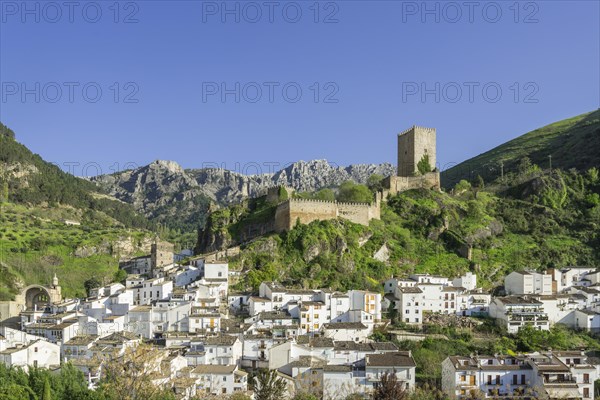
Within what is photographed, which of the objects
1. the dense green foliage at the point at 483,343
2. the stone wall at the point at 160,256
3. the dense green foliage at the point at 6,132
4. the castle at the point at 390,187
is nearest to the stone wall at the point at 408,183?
the castle at the point at 390,187

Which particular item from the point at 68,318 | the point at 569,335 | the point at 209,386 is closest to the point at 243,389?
the point at 209,386

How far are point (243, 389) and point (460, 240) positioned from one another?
33816mm

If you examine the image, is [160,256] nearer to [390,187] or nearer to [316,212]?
[316,212]

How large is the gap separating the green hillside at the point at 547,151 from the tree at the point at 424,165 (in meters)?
35.3

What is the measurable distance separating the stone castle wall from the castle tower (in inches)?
648

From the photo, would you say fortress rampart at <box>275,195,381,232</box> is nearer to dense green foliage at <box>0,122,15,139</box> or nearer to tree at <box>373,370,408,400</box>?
tree at <box>373,370,408,400</box>

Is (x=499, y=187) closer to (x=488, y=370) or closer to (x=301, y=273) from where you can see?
(x=301, y=273)

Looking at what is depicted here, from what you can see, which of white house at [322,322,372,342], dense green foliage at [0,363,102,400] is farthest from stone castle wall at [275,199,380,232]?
dense green foliage at [0,363,102,400]

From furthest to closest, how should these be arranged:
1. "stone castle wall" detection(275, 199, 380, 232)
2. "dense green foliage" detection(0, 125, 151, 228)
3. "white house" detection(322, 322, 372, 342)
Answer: "dense green foliage" detection(0, 125, 151, 228) < "stone castle wall" detection(275, 199, 380, 232) < "white house" detection(322, 322, 372, 342)

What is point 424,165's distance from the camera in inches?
3275

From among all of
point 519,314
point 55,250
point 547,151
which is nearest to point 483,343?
point 519,314

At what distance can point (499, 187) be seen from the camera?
3568 inches

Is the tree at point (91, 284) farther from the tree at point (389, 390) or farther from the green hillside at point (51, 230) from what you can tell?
the tree at point (389, 390)

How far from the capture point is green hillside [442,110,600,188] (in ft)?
374
